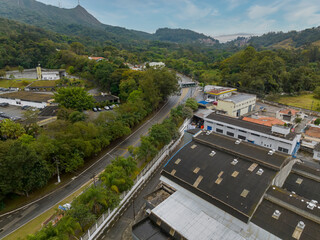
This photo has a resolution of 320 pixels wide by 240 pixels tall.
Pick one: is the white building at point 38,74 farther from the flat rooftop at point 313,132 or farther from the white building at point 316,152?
the white building at point 316,152

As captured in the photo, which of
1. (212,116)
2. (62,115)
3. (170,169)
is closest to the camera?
(170,169)

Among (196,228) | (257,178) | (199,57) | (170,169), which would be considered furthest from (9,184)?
(199,57)

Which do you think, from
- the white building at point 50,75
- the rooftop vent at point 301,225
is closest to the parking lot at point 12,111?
the white building at point 50,75

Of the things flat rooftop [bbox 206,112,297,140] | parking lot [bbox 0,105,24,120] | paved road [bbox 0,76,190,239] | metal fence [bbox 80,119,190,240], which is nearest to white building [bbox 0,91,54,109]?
parking lot [bbox 0,105,24,120]

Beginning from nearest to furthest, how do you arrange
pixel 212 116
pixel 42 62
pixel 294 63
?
pixel 212 116 → pixel 42 62 → pixel 294 63

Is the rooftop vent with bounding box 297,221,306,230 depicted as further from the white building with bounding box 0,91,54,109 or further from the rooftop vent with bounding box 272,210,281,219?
the white building with bounding box 0,91,54,109

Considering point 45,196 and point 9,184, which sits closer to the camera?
point 9,184

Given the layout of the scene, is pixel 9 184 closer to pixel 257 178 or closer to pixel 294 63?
pixel 257 178

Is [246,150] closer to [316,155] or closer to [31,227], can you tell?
[316,155]
